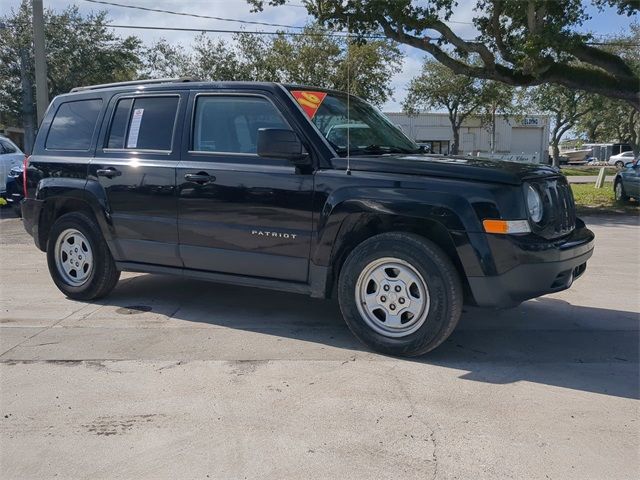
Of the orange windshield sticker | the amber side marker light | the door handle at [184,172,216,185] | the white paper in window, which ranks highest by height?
the orange windshield sticker

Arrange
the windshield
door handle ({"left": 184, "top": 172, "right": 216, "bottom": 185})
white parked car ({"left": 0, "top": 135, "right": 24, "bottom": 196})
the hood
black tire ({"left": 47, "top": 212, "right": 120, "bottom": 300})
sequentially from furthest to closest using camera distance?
white parked car ({"left": 0, "top": 135, "right": 24, "bottom": 196})
black tire ({"left": 47, "top": 212, "right": 120, "bottom": 300})
door handle ({"left": 184, "top": 172, "right": 216, "bottom": 185})
the windshield
the hood

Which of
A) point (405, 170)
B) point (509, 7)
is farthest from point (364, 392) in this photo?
point (509, 7)

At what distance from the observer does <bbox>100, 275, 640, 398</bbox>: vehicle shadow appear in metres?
4.21

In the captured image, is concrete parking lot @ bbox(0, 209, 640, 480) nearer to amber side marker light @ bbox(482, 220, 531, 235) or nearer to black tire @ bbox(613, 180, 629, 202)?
amber side marker light @ bbox(482, 220, 531, 235)

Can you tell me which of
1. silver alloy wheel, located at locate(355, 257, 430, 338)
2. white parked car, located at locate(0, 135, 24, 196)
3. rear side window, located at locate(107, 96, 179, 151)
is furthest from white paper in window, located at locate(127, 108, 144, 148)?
white parked car, located at locate(0, 135, 24, 196)

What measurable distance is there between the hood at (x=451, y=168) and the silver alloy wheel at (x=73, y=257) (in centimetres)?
288

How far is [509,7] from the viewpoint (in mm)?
13977

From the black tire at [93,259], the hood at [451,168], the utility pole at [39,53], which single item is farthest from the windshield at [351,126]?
the utility pole at [39,53]

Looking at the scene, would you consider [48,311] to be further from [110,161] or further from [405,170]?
[405,170]

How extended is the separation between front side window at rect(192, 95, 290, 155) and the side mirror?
1.00ft

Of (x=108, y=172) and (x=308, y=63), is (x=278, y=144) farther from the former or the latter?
(x=308, y=63)

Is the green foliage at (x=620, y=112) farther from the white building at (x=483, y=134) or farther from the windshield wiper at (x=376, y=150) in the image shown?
the windshield wiper at (x=376, y=150)

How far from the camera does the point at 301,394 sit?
382 cm

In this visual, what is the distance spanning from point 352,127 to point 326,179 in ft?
2.70
